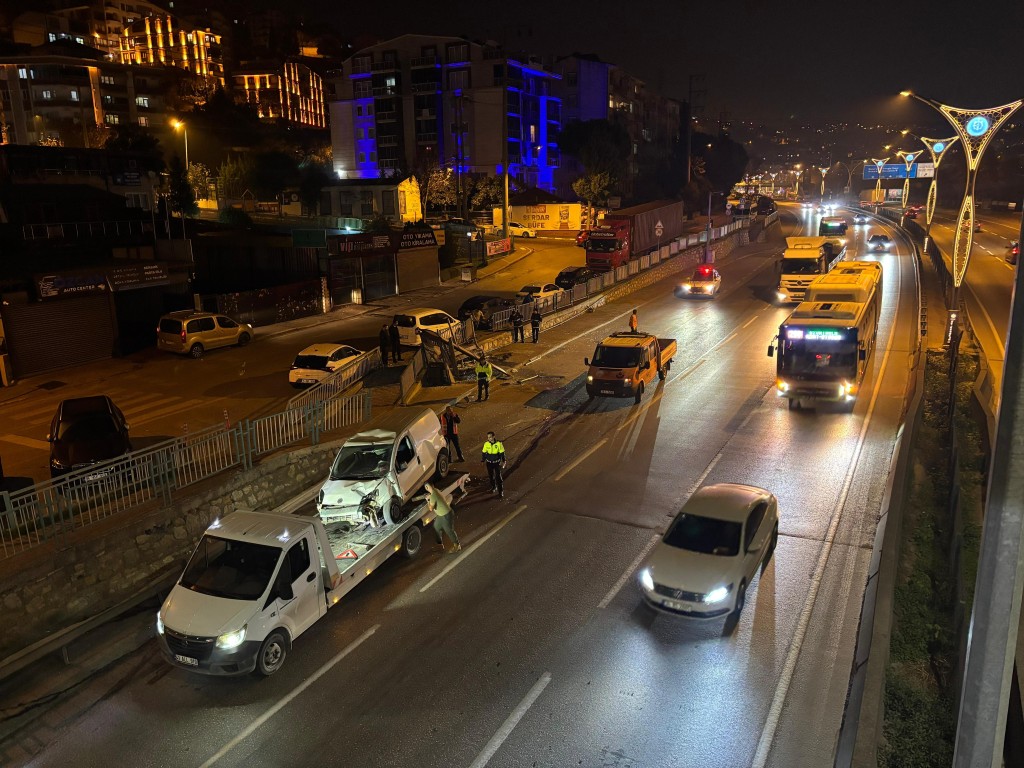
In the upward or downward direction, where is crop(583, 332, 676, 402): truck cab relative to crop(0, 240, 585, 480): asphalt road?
upward

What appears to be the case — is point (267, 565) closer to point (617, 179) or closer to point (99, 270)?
point (99, 270)

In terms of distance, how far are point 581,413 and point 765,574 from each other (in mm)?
10069

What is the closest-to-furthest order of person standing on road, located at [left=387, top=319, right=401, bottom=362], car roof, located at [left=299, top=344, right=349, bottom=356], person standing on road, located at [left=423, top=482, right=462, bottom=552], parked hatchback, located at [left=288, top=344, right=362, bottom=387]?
person standing on road, located at [left=423, top=482, right=462, bottom=552] → parked hatchback, located at [left=288, top=344, right=362, bottom=387] → car roof, located at [left=299, top=344, right=349, bottom=356] → person standing on road, located at [left=387, top=319, right=401, bottom=362]

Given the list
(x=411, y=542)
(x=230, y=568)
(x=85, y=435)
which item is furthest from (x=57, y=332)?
(x=230, y=568)

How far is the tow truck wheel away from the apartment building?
6759 centimetres

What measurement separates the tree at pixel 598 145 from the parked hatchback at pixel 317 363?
186 ft

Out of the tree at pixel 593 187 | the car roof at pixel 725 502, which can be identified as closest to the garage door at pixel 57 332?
the car roof at pixel 725 502

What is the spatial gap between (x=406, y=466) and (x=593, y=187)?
64218 millimetres

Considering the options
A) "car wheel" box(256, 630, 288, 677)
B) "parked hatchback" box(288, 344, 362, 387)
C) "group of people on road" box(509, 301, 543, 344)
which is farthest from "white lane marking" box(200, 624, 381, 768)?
"group of people on road" box(509, 301, 543, 344)

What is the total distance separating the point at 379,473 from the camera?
13461mm

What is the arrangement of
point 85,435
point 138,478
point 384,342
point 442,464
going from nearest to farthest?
point 138,478
point 85,435
point 442,464
point 384,342

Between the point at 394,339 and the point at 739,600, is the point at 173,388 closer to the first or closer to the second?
the point at 394,339

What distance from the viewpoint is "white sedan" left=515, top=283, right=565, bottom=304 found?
3462 cm

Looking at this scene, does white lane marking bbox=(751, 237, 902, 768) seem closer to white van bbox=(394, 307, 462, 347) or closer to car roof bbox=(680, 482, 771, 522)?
car roof bbox=(680, 482, 771, 522)
